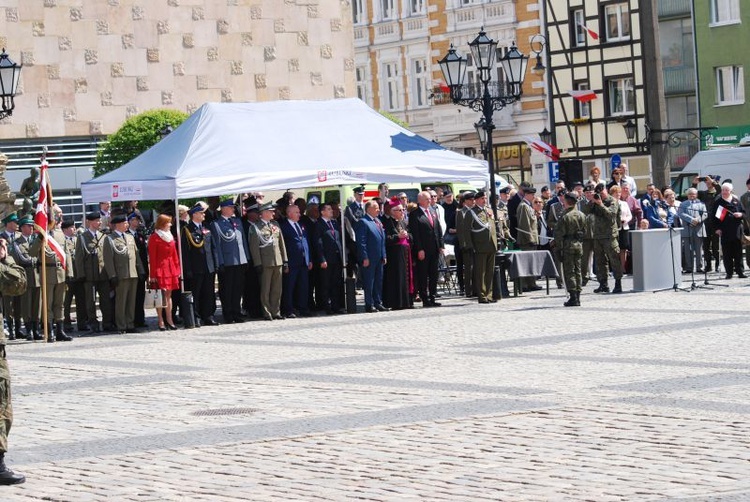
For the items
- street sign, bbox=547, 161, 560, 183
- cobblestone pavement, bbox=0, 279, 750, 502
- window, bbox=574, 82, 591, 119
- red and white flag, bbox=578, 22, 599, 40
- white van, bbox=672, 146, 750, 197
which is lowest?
cobblestone pavement, bbox=0, 279, 750, 502

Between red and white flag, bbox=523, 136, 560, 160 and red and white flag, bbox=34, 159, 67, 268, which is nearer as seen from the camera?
red and white flag, bbox=34, 159, 67, 268

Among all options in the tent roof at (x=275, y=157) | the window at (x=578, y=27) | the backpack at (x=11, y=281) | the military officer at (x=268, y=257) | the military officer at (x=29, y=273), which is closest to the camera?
the backpack at (x=11, y=281)

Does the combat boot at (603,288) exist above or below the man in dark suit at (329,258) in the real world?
below

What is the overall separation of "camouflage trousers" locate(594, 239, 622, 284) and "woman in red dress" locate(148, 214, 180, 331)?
7236mm

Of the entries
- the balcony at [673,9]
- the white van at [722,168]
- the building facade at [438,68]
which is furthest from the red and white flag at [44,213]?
the building facade at [438,68]

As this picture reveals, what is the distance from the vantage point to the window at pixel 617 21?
213 ft

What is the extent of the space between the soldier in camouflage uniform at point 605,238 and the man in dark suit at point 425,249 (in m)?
2.68

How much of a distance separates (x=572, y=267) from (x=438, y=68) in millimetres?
48700

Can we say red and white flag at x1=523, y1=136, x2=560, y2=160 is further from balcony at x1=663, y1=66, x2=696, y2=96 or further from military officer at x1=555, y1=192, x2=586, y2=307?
military officer at x1=555, y1=192, x2=586, y2=307

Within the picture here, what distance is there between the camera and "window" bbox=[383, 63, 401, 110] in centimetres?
7506

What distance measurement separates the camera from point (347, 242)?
2670cm

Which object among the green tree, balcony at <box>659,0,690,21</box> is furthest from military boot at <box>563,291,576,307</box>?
balcony at <box>659,0,690,21</box>

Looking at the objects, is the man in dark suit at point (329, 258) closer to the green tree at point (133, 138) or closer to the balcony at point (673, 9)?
the green tree at point (133, 138)

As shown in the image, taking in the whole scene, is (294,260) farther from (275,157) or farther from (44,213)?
(44,213)
